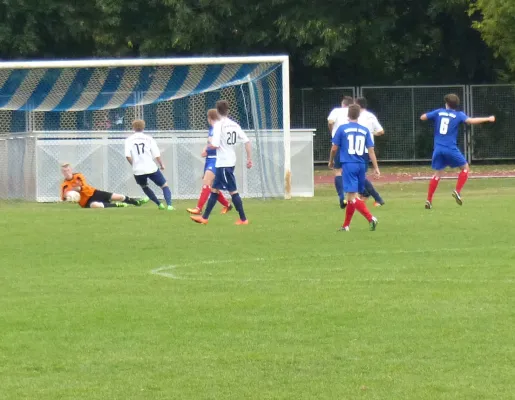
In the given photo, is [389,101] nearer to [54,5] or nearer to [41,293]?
[54,5]

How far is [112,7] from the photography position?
36656mm

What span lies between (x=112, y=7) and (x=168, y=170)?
11.9 meters

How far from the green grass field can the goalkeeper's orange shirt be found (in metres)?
6.15

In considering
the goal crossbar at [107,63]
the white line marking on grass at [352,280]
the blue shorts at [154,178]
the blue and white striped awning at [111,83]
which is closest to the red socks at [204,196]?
the blue shorts at [154,178]

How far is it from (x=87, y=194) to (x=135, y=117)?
3.24 metres

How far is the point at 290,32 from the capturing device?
3634 cm

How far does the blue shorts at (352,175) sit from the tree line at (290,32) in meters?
18.6

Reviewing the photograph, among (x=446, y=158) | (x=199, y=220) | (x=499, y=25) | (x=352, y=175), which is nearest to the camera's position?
(x=352, y=175)

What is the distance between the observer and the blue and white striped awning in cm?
2519

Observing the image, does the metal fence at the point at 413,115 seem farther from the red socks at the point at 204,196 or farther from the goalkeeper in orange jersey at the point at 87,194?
the red socks at the point at 204,196

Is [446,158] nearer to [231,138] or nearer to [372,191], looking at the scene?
[372,191]

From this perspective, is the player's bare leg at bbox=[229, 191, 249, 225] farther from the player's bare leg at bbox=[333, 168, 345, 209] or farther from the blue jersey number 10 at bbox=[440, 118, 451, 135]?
the blue jersey number 10 at bbox=[440, 118, 451, 135]

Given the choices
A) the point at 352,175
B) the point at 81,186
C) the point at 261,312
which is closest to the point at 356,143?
the point at 352,175

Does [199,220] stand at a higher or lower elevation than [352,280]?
higher
